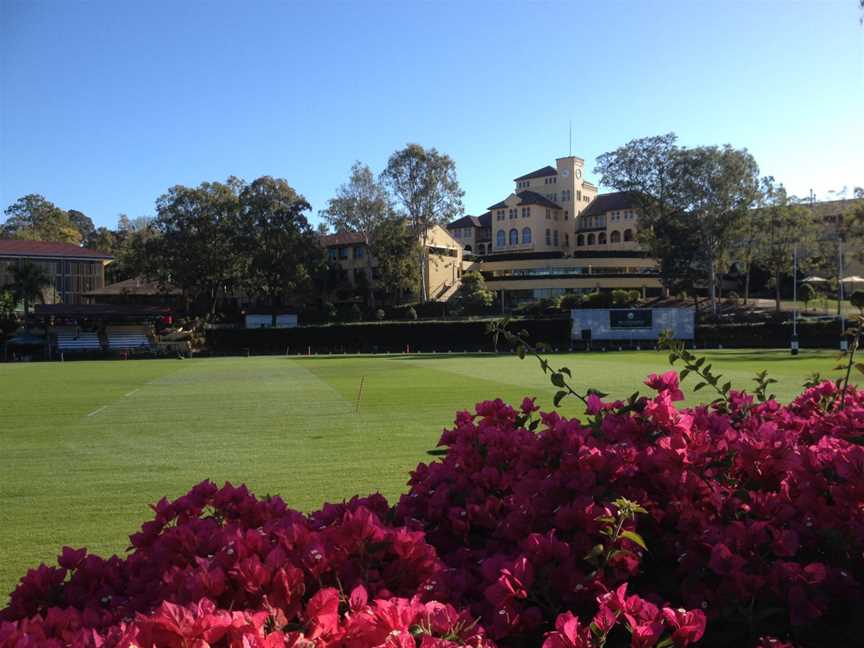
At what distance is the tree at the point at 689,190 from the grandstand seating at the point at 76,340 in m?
49.2

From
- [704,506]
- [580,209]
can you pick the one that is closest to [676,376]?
[704,506]

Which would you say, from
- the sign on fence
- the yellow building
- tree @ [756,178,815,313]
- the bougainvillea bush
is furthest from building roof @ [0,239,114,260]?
the bougainvillea bush

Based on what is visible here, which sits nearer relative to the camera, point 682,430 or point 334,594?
point 334,594

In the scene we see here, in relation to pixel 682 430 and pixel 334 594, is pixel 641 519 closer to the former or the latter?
pixel 682 430

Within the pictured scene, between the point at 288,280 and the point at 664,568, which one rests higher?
the point at 288,280

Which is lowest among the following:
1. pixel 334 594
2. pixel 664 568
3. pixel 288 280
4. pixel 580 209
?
pixel 664 568

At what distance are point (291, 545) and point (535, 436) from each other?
1354 millimetres

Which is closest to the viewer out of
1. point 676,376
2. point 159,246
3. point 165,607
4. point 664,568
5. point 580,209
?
point 165,607

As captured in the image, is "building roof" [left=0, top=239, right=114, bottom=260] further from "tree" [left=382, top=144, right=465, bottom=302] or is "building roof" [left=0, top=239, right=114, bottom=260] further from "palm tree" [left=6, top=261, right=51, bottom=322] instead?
"tree" [left=382, top=144, right=465, bottom=302]

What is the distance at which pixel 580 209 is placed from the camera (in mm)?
93062

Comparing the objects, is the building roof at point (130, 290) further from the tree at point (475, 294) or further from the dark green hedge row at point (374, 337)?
the tree at point (475, 294)

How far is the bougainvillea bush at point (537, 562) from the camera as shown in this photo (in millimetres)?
1728

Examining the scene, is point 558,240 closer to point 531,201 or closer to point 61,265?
point 531,201

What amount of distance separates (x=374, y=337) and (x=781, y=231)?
36.5 meters
